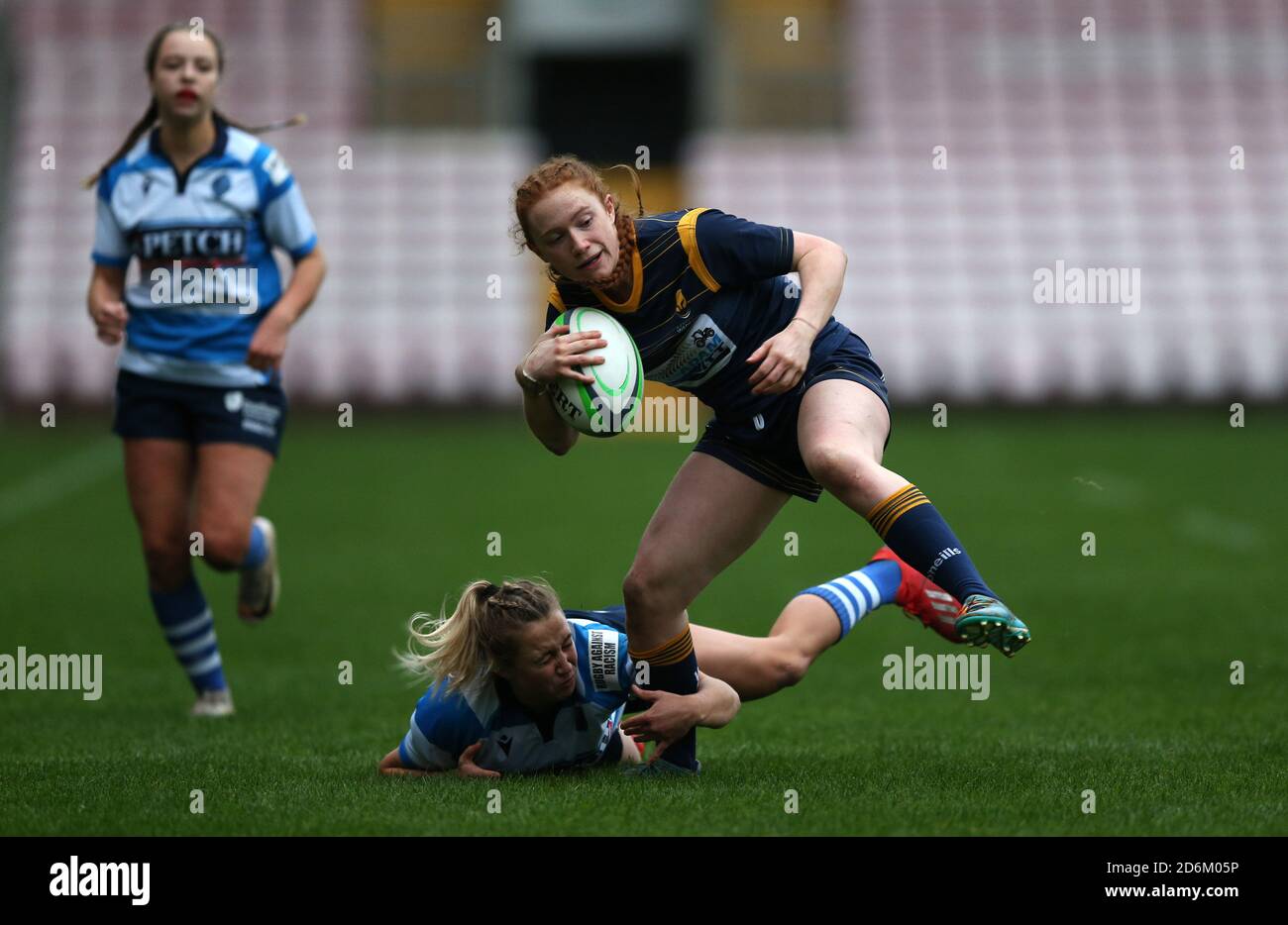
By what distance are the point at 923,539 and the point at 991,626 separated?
1.16 ft

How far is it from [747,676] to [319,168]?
58.7 ft

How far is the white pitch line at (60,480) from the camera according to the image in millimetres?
13750

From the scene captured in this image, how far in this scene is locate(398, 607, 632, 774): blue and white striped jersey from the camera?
507 cm

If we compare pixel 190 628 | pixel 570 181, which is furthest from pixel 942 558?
pixel 190 628

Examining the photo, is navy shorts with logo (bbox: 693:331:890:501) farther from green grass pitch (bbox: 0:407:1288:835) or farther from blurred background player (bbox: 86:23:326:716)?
blurred background player (bbox: 86:23:326:716)

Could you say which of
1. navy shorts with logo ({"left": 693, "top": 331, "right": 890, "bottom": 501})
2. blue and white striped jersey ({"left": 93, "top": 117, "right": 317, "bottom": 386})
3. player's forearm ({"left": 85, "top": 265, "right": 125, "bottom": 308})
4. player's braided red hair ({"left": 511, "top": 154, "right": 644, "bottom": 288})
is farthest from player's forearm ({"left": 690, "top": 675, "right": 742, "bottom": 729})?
player's forearm ({"left": 85, "top": 265, "right": 125, "bottom": 308})

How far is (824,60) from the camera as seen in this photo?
75.5 ft

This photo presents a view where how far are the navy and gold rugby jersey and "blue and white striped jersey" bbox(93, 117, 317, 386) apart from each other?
5.30 ft

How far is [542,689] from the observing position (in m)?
4.95

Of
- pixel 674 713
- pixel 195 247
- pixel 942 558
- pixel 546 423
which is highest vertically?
pixel 195 247

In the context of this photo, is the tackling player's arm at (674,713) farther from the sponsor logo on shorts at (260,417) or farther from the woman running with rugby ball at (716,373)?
the sponsor logo on shorts at (260,417)

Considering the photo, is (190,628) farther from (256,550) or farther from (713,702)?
(713,702)

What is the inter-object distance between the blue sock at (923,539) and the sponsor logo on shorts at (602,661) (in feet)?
2.92
